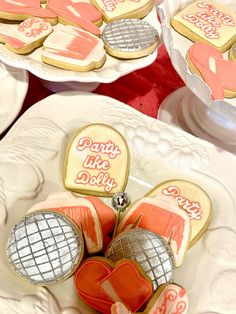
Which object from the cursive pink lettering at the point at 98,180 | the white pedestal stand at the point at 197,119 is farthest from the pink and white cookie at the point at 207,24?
the cursive pink lettering at the point at 98,180

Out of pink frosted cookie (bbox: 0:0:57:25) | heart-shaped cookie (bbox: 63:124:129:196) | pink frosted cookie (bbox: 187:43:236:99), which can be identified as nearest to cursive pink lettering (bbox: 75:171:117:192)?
heart-shaped cookie (bbox: 63:124:129:196)

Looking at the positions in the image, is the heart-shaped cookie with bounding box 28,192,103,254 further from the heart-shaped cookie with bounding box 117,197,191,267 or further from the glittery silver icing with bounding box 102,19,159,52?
the glittery silver icing with bounding box 102,19,159,52

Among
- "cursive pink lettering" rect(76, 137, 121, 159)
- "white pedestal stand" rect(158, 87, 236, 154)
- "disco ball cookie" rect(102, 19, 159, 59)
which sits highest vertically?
"disco ball cookie" rect(102, 19, 159, 59)

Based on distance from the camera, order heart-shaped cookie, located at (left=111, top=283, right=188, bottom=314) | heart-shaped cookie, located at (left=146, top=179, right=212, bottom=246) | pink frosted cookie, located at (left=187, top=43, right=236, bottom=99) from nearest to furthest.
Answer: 1. heart-shaped cookie, located at (left=111, top=283, right=188, bottom=314)
2. heart-shaped cookie, located at (left=146, top=179, right=212, bottom=246)
3. pink frosted cookie, located at (left=187, top=43, right=236, bottom=99)

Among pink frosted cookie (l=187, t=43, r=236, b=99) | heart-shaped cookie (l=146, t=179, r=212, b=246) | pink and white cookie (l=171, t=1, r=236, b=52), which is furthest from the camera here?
pink and white cookie (l=171, t=1, r=236, b=52)

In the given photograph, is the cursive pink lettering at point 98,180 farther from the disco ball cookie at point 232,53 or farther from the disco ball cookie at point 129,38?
the disco ball cookie at point 232,53

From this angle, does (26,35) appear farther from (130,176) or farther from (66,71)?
(130,176)

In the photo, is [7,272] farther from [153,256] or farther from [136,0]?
[136,0]
